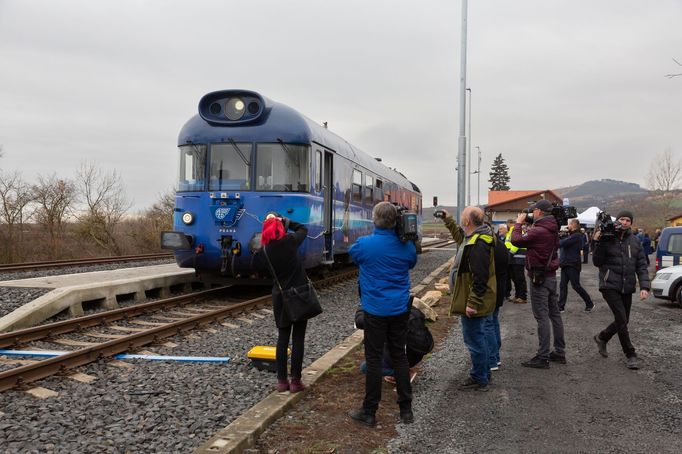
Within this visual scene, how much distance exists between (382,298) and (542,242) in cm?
283

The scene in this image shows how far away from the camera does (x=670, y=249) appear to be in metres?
12.9

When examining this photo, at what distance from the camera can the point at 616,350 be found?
22.8ft

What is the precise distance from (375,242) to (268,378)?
6.64 ft

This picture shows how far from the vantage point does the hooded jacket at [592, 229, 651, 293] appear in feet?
20.6

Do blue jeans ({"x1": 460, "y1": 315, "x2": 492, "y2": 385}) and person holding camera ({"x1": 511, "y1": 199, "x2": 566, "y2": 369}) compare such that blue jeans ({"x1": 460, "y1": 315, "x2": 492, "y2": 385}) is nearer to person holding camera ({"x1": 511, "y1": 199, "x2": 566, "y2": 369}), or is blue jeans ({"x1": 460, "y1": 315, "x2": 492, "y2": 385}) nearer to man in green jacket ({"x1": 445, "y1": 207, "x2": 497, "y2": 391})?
man in green jacket ({"x1": 445, "y1": 207, "x2": 497, "y2": 391})

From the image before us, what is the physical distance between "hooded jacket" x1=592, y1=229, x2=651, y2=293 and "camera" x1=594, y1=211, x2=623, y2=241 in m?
0.07

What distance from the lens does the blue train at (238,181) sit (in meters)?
9.83

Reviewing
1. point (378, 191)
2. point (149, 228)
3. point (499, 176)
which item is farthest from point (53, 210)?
point (499, 176)

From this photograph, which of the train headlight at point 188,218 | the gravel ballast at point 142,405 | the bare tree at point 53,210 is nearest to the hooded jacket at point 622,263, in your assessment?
the gravel ballast at point 142,405

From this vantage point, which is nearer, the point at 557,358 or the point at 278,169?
the point at 557,358

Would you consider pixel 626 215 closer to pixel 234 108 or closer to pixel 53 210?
pixel 234 108

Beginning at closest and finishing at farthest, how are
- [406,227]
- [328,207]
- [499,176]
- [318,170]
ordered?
[406,227]
[318,170]
[328,207]
[499,176]

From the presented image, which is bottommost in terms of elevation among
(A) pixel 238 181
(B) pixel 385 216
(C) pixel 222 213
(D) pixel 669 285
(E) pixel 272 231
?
(D) pixel 669 285

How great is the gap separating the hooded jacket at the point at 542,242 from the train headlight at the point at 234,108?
19.6 feet
